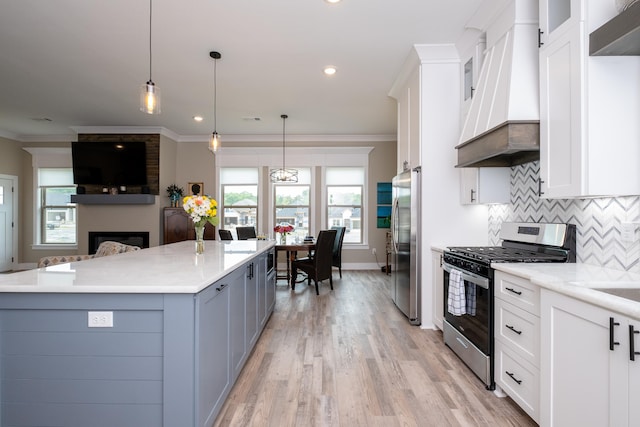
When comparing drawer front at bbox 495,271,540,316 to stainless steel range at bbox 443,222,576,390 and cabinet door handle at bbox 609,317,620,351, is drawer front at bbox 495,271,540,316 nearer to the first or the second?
stainless steel range at bbox 443,222,576,390

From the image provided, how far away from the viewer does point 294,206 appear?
722 centimetres

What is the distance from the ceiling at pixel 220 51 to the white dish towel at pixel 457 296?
223cm

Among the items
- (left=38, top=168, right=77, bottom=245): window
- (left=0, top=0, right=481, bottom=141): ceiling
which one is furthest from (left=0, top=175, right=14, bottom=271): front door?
(left=0, top=0, right=481, bottom=141): ceiling

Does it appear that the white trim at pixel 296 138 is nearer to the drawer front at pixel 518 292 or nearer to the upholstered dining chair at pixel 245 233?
the upholstered dining chair at pixel 245 233

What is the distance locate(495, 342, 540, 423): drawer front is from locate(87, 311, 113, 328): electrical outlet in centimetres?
221

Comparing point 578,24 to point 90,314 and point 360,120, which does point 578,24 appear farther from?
point 360,120

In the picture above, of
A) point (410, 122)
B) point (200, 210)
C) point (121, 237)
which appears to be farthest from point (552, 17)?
point (121, 237)

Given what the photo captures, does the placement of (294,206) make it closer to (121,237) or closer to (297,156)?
(297,156)

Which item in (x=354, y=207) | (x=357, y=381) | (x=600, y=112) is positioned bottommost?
(x=357, y=381)

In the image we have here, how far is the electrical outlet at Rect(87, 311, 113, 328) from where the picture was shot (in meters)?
1.60

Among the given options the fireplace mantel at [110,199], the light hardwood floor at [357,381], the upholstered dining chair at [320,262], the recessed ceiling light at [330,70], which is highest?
the recessed ceiling light at [330,70]

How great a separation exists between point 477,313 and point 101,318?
7.67 ft

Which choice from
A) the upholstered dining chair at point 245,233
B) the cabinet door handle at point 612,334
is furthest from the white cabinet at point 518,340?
the upholstered dining chair at point 245,233

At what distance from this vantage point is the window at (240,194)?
7.26 m
